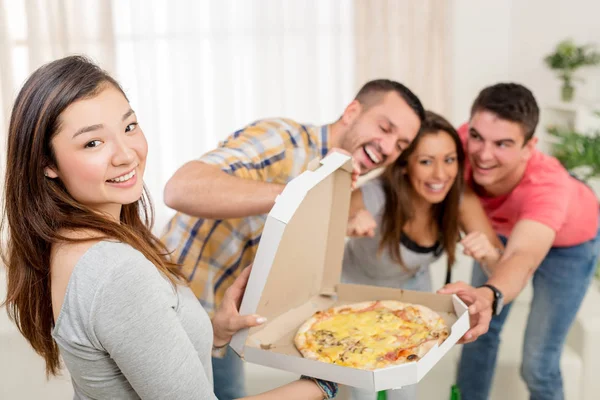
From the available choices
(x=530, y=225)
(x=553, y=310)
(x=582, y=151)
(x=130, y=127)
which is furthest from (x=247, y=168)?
(x=582, y=151)

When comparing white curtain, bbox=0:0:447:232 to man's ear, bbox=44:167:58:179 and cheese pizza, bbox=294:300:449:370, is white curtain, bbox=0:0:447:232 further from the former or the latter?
man's ear, bbox=44:167:58:179

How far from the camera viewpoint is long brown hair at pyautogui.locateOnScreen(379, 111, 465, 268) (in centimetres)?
193

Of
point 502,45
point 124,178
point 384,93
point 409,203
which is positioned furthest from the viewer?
point 502,45

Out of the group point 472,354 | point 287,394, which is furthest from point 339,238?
point 472,354

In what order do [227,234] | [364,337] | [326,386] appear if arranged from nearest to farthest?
1. [326,386]
2. [364,337]
3. [227,234]

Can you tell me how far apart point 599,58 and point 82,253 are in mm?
3644

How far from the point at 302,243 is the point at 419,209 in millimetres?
777

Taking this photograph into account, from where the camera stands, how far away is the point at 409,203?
6.53 feet

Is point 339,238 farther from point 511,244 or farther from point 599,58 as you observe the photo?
point 599,58

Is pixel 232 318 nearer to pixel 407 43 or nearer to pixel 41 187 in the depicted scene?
pixel 41 187

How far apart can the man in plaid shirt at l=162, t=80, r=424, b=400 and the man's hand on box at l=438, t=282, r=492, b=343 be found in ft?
1.14

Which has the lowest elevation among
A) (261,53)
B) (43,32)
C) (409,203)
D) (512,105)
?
(409,203)

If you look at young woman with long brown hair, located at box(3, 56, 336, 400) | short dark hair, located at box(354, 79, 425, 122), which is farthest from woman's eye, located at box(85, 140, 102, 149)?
short dark hair, located at box(354, 79, 425, 122)

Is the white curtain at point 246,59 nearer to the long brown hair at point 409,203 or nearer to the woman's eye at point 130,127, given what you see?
the long brown hair at point 409,203
